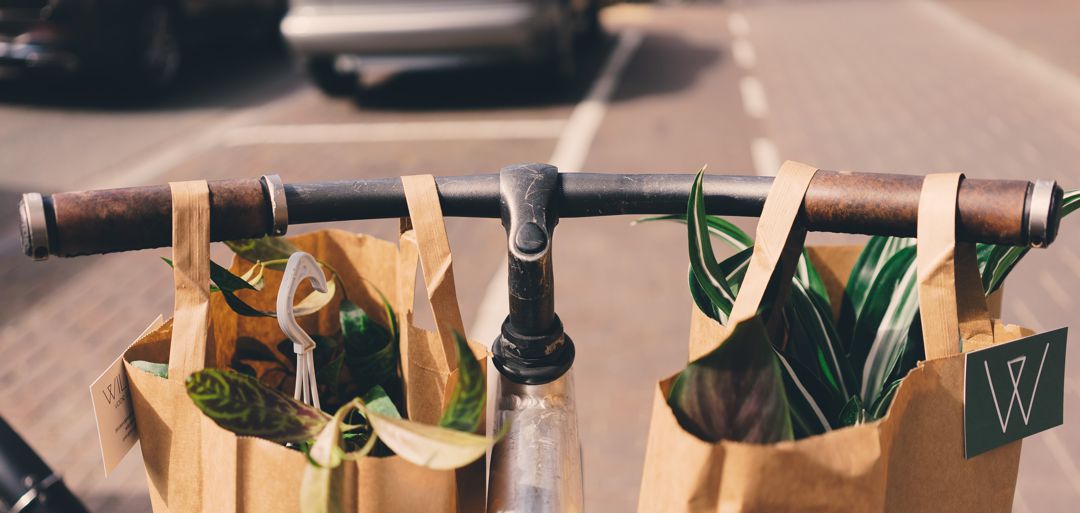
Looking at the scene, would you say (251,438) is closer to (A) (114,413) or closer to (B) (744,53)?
(A) (114,413)

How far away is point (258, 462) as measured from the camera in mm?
749

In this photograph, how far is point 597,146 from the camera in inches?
219

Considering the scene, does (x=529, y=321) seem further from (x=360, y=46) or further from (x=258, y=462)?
(x=360, y=46)

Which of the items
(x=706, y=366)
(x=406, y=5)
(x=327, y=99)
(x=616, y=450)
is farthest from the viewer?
(x=327, y=99)

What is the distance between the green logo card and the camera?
762 millimetres

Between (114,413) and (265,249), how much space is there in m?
0.24

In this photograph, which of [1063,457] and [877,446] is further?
[1063,457]

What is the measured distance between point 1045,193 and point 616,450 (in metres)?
2.13

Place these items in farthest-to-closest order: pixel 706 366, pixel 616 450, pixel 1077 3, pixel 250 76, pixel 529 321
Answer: pixel 1077 3
pixel 250 76
pixel 616 450
pixel 529 321
pixel 706 366

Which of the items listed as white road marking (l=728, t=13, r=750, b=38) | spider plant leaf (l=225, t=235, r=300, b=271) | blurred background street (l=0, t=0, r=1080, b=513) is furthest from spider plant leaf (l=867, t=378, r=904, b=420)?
white road marking (l=728, t=13, r=750, b=38)

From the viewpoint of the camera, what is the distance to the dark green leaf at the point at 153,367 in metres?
0.85

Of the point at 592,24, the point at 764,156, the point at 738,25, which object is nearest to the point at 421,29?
the point at 764,156

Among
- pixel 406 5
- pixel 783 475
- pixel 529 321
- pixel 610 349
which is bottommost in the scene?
pixel 610 349

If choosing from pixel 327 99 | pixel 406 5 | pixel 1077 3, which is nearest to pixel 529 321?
pixel 406 5
